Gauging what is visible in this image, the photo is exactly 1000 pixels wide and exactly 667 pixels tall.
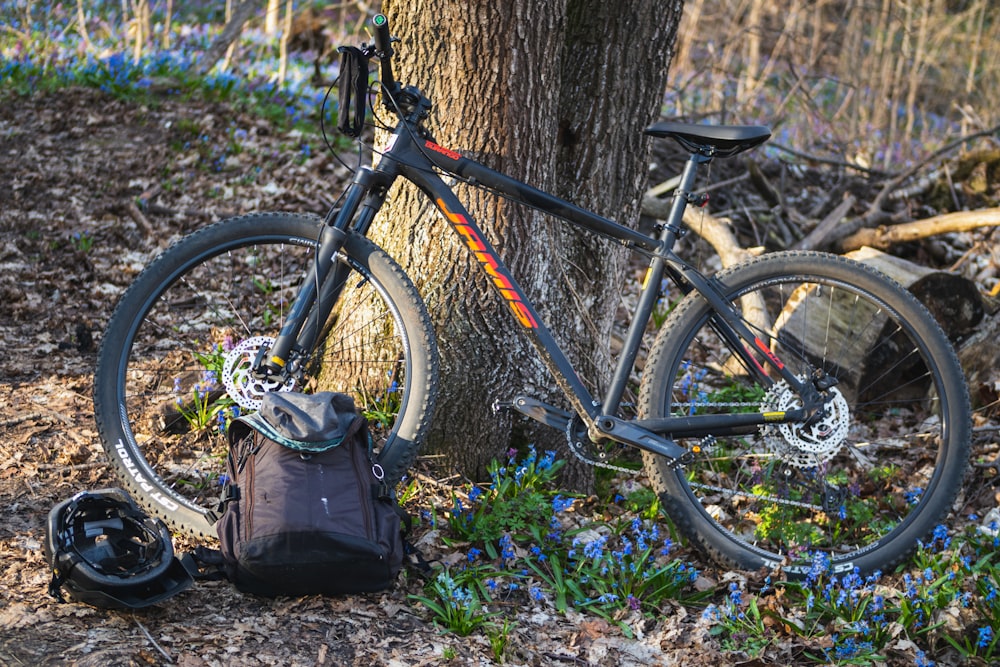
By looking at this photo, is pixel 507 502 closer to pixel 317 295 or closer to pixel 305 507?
pixel 305 507

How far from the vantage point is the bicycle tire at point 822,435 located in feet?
9.68

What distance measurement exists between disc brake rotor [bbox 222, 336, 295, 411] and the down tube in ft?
2.27

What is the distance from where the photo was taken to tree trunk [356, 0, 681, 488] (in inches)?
119

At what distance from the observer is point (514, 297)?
9.62 ft

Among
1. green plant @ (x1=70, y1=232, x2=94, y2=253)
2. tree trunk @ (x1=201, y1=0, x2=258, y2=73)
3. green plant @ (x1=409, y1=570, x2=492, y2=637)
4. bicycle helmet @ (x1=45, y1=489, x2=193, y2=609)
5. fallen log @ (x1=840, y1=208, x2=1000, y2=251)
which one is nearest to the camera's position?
bicycle helmet @ (x1=45, y1=489, x2=193, y2=609)

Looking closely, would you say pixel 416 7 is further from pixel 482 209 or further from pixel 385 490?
pixel 385 490

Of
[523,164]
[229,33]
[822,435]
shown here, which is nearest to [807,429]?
[822,435]

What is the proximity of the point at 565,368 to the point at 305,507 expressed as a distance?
97 cm

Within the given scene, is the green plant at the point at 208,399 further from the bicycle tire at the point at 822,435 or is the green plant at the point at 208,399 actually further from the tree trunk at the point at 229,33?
the tree trunk at the point at 229,33

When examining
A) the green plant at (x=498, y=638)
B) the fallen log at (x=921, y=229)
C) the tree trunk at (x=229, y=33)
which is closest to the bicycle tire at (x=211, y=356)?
the green plant at (x=498, y=638)

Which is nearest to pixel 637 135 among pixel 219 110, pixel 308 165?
pixel 308 165

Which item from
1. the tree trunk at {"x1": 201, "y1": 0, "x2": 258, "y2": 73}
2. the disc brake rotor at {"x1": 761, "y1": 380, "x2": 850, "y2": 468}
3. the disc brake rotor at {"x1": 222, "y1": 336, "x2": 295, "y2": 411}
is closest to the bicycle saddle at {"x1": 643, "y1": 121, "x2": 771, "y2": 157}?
the disc brake rotor at {"x1": 761, "y1": 380, "x2": 850, "y2": 468}

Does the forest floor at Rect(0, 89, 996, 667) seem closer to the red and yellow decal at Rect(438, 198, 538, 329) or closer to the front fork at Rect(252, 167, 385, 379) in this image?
the front fork at Rect(252, 167, 385, 379)

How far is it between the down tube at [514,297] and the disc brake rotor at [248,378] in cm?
69
